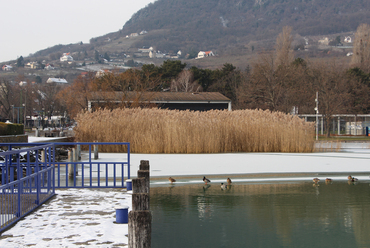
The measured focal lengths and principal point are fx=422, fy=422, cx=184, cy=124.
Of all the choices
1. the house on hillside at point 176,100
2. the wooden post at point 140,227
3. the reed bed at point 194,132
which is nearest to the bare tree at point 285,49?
the house on hillside at point 176,100

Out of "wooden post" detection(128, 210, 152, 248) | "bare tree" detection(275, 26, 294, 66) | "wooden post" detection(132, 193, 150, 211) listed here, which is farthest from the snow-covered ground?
"bare tree" detection(275, 26, 294, 66)

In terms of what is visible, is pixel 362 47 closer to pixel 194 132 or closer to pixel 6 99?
pixel 6 99

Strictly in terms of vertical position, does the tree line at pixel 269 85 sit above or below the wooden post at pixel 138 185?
above

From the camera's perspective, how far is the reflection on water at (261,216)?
760cm

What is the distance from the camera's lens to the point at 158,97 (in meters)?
43.9

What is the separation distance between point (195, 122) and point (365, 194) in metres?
12.7

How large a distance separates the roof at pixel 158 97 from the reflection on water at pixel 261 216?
24701mm

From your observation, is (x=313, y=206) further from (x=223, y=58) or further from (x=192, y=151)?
(x=223, y=58)

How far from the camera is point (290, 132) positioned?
2434cm

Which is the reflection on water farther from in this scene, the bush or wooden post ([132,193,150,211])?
the bush

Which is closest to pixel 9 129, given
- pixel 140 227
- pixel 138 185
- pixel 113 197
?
pixel 113 197

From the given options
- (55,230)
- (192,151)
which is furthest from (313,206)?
(192,151)

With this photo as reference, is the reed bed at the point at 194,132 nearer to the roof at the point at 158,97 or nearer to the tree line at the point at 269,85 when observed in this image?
the roof at the point at 158,97

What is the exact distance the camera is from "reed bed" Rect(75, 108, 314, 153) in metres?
23.2
